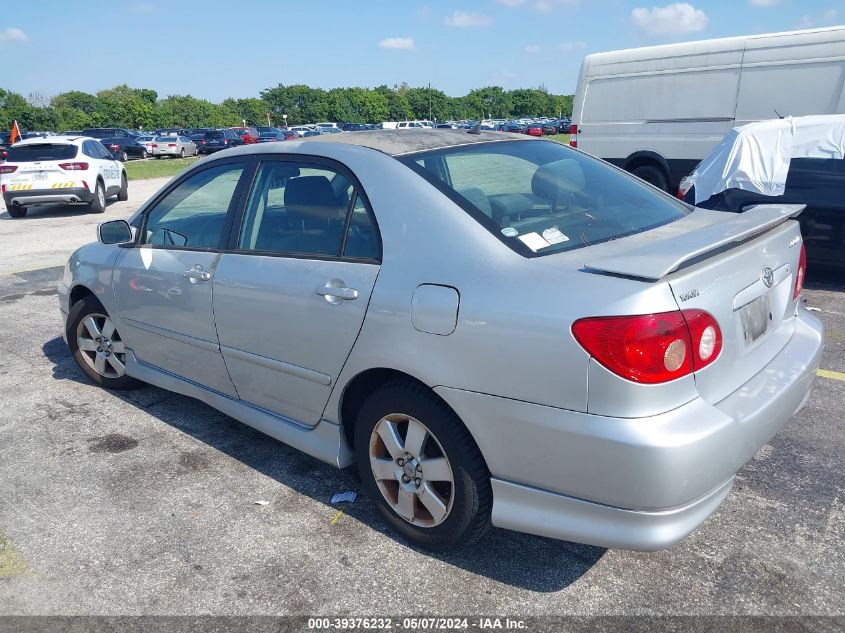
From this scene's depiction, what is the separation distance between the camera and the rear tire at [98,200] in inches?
579

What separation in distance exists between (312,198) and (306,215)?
0.09 metres

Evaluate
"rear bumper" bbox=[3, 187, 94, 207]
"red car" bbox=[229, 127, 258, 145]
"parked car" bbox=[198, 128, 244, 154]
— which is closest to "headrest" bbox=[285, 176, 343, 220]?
"rear bumper" bbox=[3, 187, 94, 207]

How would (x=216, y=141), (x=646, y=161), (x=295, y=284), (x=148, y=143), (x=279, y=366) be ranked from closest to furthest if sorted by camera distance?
1. (x=295, y=284)
2. (x=279, y=366)
3. (x=646, y=161)
4. (x=148, y=143)
5. (x=216, y=141)

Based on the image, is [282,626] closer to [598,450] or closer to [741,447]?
[598,450]

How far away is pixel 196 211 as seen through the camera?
3971mm

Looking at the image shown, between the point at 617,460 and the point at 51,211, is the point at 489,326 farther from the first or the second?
the point at 51,211

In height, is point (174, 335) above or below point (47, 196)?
above

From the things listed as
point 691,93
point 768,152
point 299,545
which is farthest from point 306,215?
point 691,93

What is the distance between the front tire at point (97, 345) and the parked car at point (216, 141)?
128ft

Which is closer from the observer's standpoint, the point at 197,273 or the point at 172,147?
the point at 197,273

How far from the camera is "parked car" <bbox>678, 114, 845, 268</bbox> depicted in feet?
21.2

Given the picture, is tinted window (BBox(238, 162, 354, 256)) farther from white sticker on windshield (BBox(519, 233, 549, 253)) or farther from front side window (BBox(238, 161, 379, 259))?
white sticker on windshield (BBox(519, 233, 549, 253))

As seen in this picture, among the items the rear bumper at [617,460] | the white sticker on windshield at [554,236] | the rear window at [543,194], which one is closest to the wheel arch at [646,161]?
the rear window at [543,194]

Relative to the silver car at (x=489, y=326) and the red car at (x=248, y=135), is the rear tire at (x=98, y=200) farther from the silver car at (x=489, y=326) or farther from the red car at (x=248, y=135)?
the red car at (x=248, y=135)
